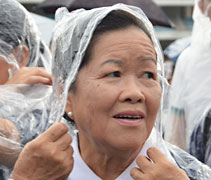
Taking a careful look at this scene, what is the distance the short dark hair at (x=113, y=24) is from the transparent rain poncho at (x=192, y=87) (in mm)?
1770

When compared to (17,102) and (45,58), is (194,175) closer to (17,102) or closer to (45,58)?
(17,102)

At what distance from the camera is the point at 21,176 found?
1.87 metres

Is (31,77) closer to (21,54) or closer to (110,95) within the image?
(21,54)

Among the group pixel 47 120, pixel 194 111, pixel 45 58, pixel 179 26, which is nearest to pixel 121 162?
pixel 47 120

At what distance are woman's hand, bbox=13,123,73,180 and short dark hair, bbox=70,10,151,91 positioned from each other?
251mm

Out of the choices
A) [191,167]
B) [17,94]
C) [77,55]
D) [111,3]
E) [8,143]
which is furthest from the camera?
[111,3]

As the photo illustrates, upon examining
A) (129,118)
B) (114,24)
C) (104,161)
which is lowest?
(104,161)

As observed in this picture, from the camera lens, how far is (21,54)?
2.85 meters

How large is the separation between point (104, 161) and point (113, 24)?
0.60 metres

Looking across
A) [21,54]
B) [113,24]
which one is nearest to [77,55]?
[113,24]

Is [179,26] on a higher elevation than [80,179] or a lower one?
lower

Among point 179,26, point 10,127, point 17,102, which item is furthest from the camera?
point 179,26

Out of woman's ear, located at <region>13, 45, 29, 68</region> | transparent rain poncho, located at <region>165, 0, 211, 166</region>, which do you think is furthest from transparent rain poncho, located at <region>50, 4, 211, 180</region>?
transparent rain poncho, located at <region>165, 0, 211, 166</region>

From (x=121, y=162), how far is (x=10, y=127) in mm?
702
